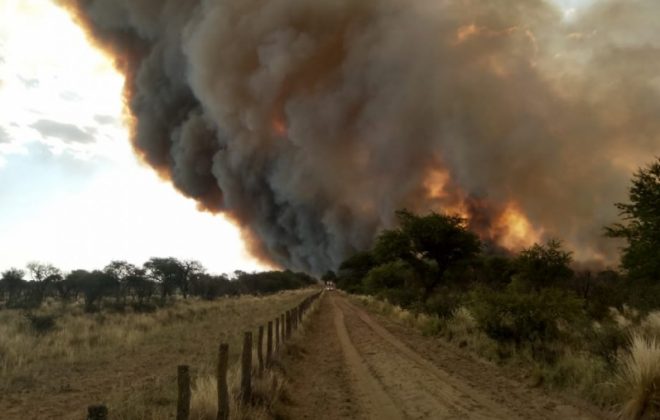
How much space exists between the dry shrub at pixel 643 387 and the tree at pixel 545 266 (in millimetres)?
22663

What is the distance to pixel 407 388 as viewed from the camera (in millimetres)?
9461

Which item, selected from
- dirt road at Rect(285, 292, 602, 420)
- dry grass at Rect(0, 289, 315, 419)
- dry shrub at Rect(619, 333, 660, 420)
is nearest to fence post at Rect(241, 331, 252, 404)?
dry grass at Rect(0, 289, 315, 419)

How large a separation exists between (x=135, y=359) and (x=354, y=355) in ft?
18.7

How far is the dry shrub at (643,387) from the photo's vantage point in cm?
676

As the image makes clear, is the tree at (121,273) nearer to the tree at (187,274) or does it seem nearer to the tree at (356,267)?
the tree at (187,274)

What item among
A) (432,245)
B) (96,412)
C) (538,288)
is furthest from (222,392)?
(432,245)

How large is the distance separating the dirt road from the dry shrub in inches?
28.1

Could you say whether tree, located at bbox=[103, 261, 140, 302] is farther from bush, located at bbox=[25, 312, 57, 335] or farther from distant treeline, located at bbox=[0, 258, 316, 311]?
bush, located at bbox=[25, 312, 57, 335]

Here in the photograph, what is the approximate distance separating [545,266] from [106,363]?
2315 centimetres

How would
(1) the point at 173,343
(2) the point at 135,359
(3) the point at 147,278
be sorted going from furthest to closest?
(3) the point at 147,278 → (1) the point at 173,343 → (2) the point at 135,359

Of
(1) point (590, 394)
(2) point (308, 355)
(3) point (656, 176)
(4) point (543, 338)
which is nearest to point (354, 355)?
(2) point (308, 355)

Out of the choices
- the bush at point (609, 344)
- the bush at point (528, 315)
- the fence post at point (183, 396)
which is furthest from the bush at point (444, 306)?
the fence post at point (183, 396)

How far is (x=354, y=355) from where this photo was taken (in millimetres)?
13664

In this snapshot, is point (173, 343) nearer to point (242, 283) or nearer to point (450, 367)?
point (450, 367)
